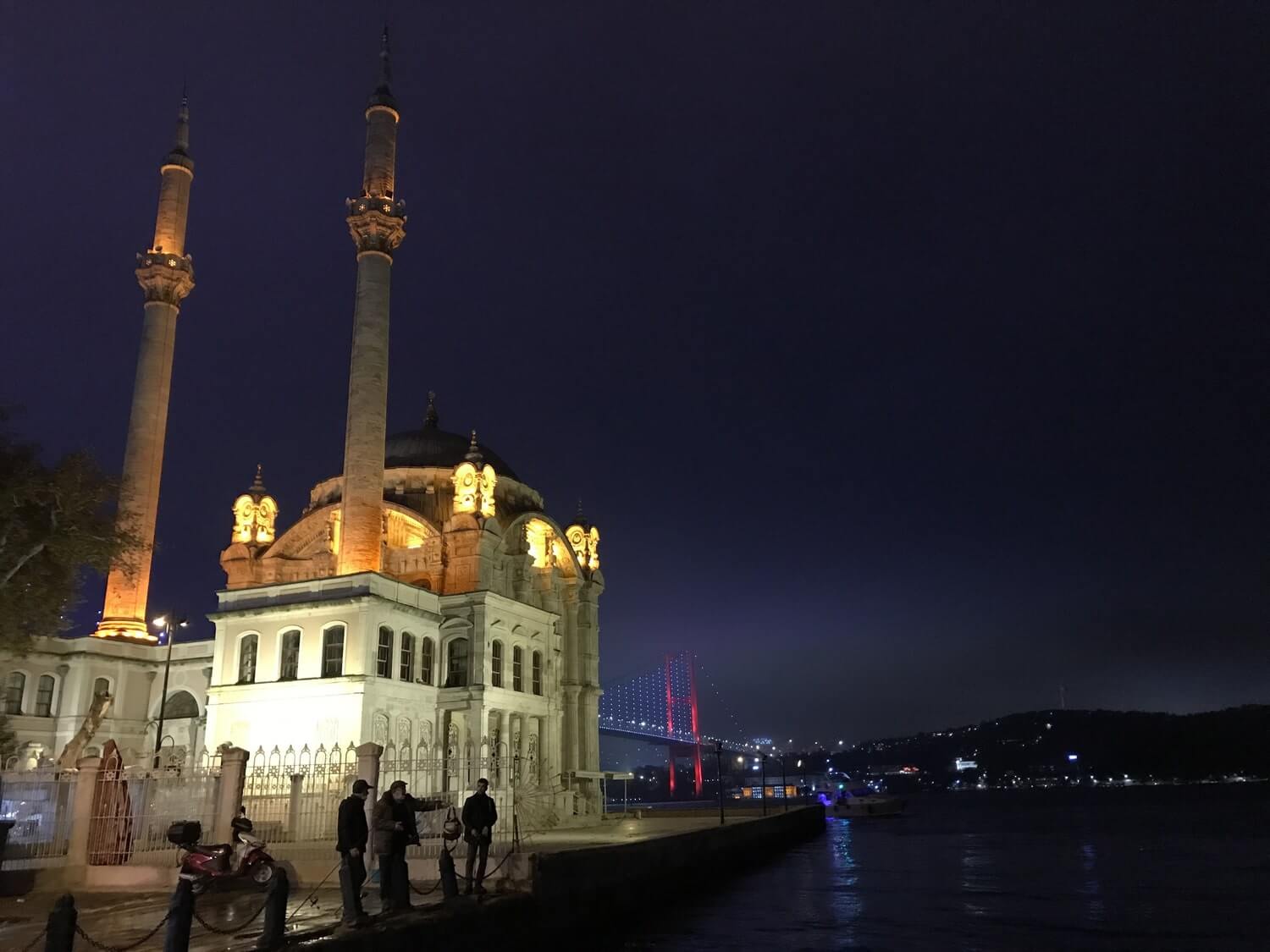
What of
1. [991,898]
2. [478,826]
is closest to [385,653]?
[478,826]

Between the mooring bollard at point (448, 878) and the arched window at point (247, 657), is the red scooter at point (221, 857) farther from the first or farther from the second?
the arched window at point (247, 657)

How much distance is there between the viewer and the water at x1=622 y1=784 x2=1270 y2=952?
20.0 metres

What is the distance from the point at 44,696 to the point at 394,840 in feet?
107

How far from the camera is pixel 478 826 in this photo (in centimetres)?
1495

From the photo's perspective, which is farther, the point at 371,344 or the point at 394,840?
the point at 371,344

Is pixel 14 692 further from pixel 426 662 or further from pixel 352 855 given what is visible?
pixel 352 855

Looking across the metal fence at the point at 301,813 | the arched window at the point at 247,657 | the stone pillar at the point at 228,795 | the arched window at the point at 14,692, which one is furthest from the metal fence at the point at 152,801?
the arched window at the point at 14,692

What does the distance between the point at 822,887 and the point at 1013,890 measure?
5.54 metres

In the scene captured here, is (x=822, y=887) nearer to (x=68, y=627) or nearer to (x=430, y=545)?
(x=430, y=545)

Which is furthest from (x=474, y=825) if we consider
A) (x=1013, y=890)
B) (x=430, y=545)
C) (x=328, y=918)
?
(x=430, y=545)

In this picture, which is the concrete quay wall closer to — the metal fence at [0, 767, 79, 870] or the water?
the water

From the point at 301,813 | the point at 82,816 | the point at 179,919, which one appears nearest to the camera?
the point at 179,919

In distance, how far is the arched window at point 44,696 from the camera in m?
38.1

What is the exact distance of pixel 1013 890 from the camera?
95.2 ft
